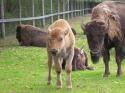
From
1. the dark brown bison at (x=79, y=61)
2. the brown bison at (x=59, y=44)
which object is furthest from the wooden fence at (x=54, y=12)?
the brown bison at (x=59, y=44)

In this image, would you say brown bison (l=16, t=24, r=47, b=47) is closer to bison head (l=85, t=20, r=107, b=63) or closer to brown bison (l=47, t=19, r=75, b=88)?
bison head (l=85, t=20, r=107, b=63)

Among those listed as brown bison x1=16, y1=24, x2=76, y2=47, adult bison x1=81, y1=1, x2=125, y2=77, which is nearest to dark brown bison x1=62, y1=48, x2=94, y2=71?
adult bison x1=81, y1=1, x2=125, y2=77

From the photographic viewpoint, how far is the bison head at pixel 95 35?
11.1 meters

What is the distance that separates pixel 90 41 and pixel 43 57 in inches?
248

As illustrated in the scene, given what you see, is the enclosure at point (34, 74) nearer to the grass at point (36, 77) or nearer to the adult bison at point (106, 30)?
the grass at point (36, 77)

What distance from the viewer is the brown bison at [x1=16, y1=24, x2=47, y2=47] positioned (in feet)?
68.9

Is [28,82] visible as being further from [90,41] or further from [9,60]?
[9,60]

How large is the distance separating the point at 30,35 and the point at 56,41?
38.9ft

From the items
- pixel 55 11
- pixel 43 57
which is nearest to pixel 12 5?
pixel 55 11

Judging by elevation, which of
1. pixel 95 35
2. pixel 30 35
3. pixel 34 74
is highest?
pixel 95 35

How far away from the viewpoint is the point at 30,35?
2131 cm

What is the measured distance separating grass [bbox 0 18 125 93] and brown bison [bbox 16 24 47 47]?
241cm

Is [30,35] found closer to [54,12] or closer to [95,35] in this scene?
[95,35]

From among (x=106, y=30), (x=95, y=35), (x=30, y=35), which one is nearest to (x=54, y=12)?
(x=30, y=35)
